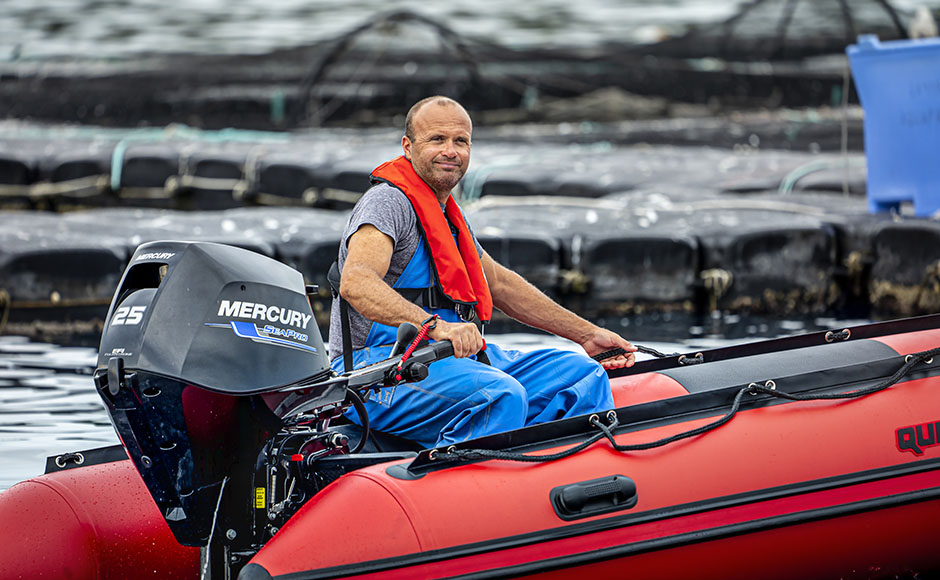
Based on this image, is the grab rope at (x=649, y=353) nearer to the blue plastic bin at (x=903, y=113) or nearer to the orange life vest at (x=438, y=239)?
the orange life vest at (x=438, y=239)

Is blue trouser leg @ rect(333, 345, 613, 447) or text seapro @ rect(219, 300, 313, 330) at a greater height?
text seapro @ rect(219, 300, 313, 330)

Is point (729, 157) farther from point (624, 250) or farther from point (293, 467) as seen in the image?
point (293, 467)

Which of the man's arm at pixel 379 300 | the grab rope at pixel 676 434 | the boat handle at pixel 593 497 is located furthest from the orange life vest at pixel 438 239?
the boat handle at pixel 593 497

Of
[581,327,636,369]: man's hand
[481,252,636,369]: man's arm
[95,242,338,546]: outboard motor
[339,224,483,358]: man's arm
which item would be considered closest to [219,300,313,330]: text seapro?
[95,242,338,546]: outboard motor

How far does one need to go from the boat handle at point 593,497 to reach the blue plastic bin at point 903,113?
5353 millimetres

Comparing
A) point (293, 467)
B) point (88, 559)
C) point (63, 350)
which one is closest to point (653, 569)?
point (293, 467)

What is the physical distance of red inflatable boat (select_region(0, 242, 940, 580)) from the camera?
3.07 metres

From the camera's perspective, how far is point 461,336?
10.8ft

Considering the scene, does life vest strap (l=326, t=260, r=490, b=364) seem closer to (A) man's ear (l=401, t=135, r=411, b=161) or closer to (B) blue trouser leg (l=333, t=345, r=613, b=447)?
(B) blue trouser leg (l=333, t=345, r=613, b=447)

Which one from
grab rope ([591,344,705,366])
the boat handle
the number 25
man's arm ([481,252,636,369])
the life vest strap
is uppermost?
the number 25

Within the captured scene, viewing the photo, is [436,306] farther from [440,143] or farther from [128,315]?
[128,315]

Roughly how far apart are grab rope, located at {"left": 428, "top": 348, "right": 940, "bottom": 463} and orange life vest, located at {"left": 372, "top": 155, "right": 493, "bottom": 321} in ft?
1.53

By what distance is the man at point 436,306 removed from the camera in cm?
335

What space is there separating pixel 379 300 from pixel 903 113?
223 inches
